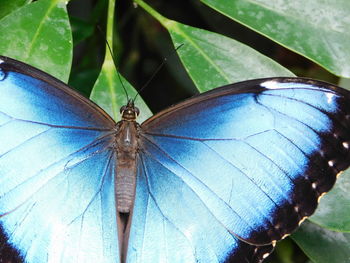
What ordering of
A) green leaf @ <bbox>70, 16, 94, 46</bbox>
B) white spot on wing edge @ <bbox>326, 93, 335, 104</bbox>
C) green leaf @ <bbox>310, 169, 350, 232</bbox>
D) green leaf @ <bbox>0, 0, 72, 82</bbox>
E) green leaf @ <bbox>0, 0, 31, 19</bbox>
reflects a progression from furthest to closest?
green leaf @ <bbox>70, 16, 94, 46</bbox>
green leaf @ <bbox>0, 0, 31, 19</bbox>
green leaf @ <bbox>0, 0, 72, 82</bbox>
green leaf @ <bbox>310, 169, 350, 232</bbox>
white spot on wing edge @ <bbox>326, 93, 335, 104</bbox>

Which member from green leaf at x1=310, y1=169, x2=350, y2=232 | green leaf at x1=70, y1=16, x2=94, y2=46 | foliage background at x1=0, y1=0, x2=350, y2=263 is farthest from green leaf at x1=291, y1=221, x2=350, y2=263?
green leaf at x1=70, y1=16, x2=94, y2=46

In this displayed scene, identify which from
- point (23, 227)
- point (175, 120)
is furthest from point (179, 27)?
point (23, 227)

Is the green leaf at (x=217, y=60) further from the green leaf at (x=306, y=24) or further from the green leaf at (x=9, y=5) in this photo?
the green leaf at (x=9, y=5)

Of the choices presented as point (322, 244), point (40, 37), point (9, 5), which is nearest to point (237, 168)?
point (322, 244)

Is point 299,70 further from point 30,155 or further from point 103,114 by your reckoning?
point 30,155

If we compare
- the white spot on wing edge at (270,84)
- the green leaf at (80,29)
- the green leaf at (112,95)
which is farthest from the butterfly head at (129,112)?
the green leaf at (80,29)

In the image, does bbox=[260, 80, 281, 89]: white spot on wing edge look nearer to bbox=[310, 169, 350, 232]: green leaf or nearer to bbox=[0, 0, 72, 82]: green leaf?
bbox=[310, 169, 350, 232]: green leaf
